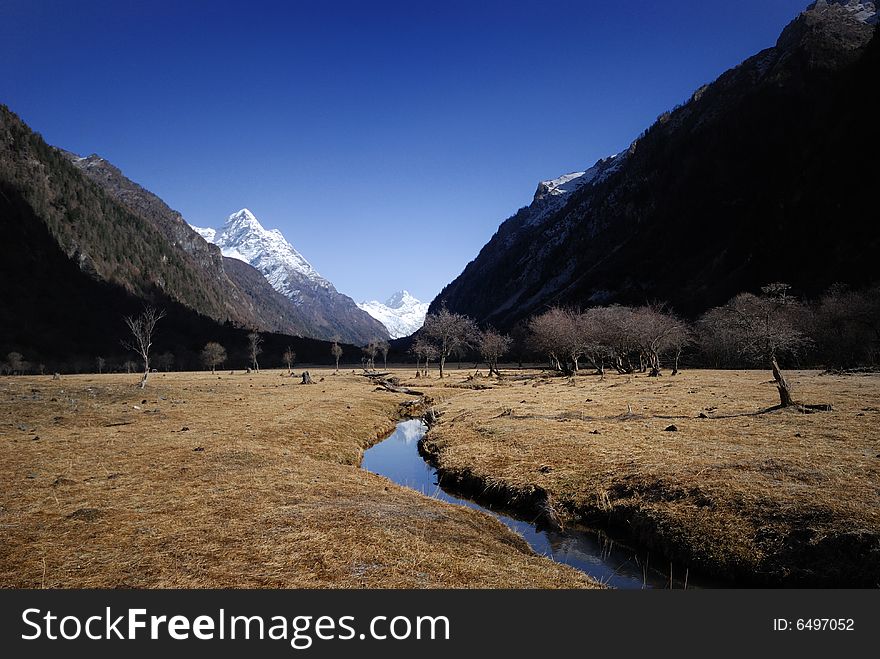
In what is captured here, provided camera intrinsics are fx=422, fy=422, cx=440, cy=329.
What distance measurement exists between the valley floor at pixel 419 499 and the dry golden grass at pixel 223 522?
62 mm

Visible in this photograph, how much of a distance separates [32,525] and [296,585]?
846cm

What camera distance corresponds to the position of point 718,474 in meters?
15.4

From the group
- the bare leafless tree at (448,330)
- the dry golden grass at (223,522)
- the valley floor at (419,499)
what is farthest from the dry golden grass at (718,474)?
the bare leafless tree at (448,330)

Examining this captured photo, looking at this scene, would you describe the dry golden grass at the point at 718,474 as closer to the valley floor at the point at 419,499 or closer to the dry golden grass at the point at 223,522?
the valley floor at the point at 419,499

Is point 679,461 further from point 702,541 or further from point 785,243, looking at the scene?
point 785,243

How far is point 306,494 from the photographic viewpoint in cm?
1487

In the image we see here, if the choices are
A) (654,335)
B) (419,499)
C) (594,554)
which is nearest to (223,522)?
(419,499)

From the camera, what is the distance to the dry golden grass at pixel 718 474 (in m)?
11.0

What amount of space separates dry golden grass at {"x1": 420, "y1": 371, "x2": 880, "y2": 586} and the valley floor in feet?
0.20

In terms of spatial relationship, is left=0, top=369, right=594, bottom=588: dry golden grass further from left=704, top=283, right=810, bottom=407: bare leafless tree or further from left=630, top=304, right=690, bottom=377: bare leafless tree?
left=630, top=304, right=690, bottom=377: bare leafless tree

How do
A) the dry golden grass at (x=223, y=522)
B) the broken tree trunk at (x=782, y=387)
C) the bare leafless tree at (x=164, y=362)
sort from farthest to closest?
the bare leafless tree at (x=164, y=362) → the broken tree trunk at (x=782, y=387) → the dry golden grass at (x=223, y=522)

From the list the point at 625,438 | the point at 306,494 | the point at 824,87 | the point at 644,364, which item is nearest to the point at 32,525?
the point at 306,494

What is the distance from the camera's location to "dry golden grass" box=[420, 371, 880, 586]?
36.0ft

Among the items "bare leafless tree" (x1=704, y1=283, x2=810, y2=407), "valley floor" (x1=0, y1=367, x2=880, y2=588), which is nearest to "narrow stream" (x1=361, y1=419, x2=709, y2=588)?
"valley floor" (x1=0, y1=367, x2=880, y2=588)
